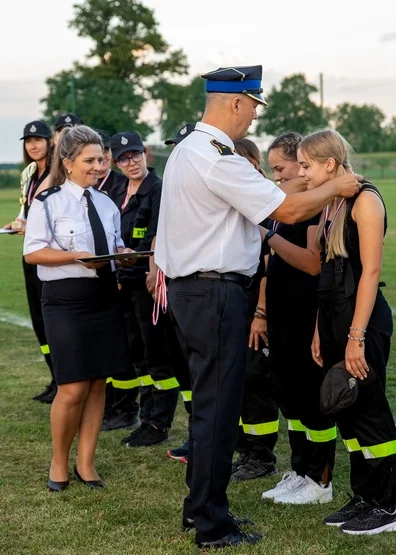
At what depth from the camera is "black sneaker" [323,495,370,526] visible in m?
4.55

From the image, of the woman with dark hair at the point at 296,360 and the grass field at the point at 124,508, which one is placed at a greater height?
the woman with dark hair at the point at 296,360

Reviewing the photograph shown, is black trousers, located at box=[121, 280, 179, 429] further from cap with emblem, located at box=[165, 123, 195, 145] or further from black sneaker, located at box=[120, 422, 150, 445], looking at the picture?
cap with emblem, located at box=[165, 123, 195, 145]

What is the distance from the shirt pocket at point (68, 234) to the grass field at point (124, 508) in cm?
142

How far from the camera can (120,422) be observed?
6809 mm

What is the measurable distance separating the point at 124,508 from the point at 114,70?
225ft

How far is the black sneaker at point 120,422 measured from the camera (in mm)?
6734

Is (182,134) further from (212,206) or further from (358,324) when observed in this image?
(358,324)

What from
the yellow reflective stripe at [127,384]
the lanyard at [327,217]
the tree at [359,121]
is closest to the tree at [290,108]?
the tree at [359,121]

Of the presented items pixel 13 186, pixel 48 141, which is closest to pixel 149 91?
pixel 13 186

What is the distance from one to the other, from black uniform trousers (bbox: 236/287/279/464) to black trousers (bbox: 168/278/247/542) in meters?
1.12

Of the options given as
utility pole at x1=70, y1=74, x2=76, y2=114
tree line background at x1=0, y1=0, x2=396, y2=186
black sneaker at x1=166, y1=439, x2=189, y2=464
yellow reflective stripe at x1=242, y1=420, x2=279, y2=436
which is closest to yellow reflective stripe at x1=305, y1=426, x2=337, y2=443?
yellow reflective stripe at x1=242, y1=420, x2=279, y2=436

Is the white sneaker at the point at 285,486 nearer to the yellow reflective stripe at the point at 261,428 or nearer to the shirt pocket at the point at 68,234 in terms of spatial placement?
the yellow reflective stripe at the point at 261,428

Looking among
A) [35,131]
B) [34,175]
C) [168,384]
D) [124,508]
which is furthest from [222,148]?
[34,175]

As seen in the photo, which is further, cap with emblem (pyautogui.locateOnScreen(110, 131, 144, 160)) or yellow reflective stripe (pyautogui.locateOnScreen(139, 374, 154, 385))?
yellow reflective stripe (pyautogui.locateOnScreen(139, 374, 154, 385))
